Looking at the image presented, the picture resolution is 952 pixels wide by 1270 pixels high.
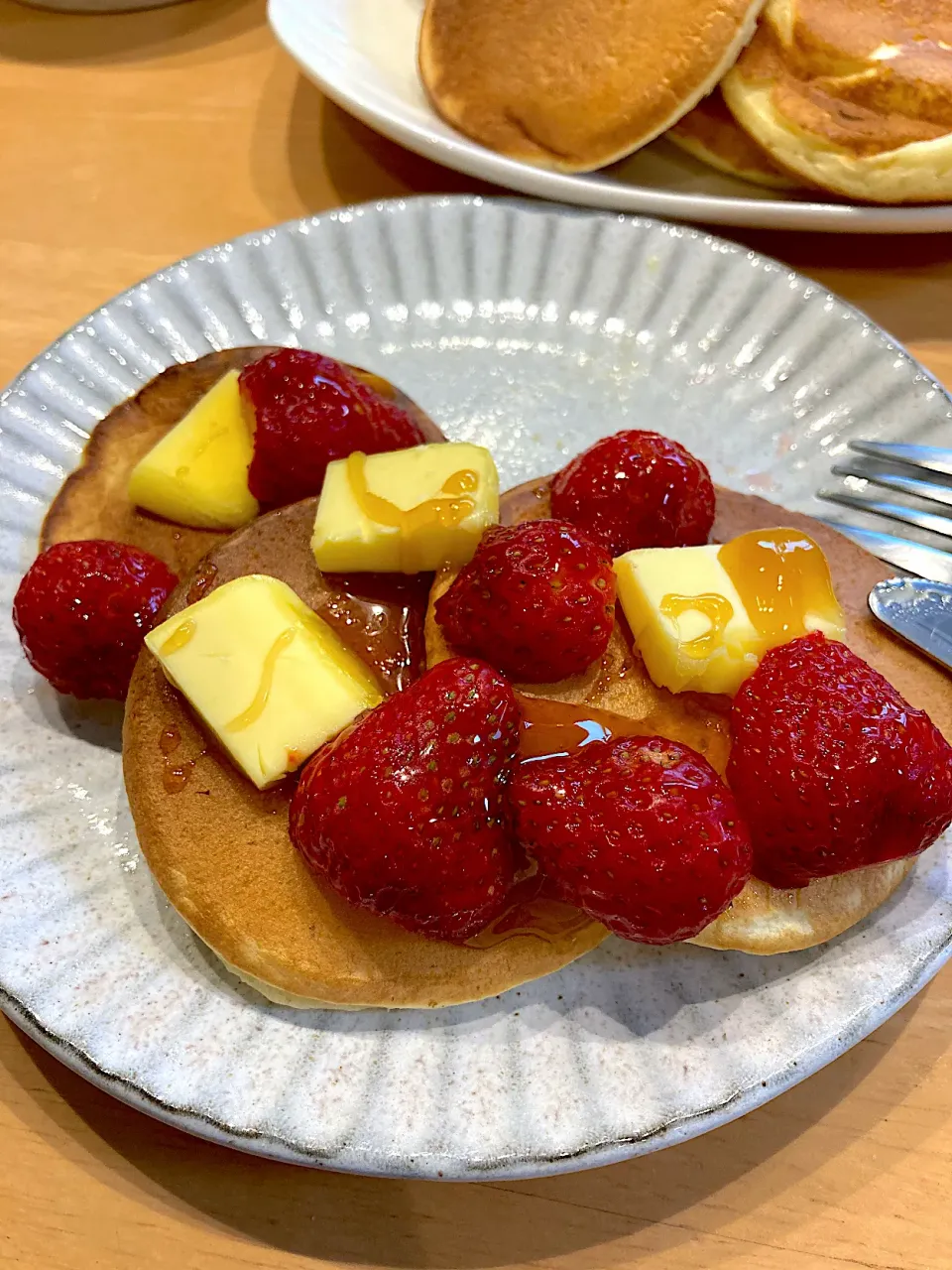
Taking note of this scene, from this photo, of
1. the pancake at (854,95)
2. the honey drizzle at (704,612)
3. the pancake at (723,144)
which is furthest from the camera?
the pancake at (723,144)

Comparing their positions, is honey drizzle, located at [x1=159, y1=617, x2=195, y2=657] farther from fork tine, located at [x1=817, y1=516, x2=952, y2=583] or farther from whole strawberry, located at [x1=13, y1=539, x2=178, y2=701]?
fork tine, located at [x1=817, y1=516, x2=952, y2=583]

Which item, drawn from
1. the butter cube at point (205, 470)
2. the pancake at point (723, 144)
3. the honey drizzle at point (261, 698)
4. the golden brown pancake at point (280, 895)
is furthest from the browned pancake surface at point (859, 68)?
the honey drizzle at point (261, 698)

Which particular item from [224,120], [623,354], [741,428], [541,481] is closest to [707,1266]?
[541,481]

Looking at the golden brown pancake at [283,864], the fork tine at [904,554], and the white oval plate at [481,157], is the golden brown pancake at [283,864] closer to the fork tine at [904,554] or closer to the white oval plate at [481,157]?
the fork tine at [904,554]

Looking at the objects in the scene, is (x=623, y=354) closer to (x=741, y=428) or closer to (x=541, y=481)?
(x=741, y=428)

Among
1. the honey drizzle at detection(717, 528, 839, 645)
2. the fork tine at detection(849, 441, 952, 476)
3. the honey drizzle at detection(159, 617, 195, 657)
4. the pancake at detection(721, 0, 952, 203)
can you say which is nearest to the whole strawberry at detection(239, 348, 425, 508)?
the honey drizzle at detection(159, 617, 195, 657)

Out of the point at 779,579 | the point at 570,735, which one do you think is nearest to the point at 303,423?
the point at 570,735

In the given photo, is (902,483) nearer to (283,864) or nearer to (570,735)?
(570,735)
